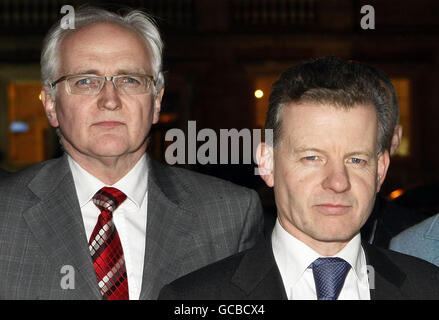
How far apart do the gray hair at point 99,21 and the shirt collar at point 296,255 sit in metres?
1.00

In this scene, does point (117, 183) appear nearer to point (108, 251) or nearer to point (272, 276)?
point (108, 251)

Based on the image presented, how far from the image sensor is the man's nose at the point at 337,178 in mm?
2326

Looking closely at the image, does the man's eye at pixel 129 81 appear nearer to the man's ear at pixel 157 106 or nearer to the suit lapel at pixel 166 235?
the man's ear at pixel 157 106

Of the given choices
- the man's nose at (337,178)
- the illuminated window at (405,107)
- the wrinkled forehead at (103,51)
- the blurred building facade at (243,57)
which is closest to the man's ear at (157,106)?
the wrinkled forehead at (103,51)

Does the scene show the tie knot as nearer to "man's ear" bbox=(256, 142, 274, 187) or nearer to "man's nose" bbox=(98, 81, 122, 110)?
"man's nose" bbox=(98, 81, 122, 110)

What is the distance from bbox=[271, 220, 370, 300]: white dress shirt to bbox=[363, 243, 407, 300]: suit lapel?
0.14ft

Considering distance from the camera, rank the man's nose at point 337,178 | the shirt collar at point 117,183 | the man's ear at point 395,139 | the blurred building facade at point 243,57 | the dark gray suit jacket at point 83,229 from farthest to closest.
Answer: the blurred building facade at point 243,57 < the man's ear at point 395,139 < the shirt collar at point 117,183 < the dark gray suit jacket at point 83,229 < the man's nose at point 337,178

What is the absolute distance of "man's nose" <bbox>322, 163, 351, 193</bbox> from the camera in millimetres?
2326

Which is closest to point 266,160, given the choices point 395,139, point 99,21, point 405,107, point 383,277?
point 383,277

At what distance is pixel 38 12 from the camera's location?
17281 mm

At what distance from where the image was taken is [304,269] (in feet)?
8.05

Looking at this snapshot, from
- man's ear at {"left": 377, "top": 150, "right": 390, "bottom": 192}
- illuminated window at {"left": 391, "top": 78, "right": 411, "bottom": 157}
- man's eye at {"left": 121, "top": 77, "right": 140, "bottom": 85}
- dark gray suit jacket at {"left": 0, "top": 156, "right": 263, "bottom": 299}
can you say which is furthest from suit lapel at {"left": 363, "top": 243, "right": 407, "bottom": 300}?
illuminated window at {"left": 391, "top": 78, "right": 411, "bottom": 157}

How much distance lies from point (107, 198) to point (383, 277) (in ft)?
3.96

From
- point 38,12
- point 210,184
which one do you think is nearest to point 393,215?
point 210,184
